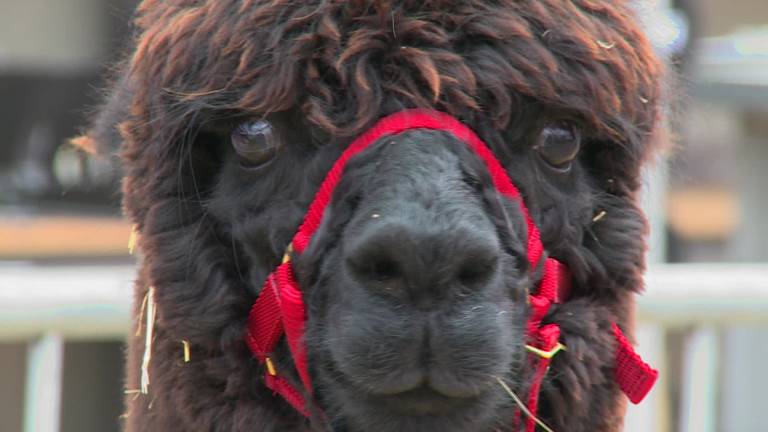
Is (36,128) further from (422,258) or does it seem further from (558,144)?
(422,258)

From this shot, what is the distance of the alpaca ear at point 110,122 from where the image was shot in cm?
235

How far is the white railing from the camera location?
2912 mm

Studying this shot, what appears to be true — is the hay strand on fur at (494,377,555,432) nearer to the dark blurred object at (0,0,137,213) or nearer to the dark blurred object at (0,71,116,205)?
the dark blurred object at (0,0,137,213)

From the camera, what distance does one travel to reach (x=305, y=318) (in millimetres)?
1974

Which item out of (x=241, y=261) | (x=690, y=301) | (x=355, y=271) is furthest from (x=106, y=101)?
(x=690, y=301)

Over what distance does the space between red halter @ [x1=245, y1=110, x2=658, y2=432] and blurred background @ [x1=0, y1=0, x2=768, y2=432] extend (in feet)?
1.90

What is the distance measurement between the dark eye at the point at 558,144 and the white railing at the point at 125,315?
1080mm

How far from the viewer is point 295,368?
2.03 meters

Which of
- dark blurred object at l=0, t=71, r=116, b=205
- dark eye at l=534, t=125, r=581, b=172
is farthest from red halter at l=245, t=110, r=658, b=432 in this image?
dark blurred object at l=0, t=71, r=116, b=205

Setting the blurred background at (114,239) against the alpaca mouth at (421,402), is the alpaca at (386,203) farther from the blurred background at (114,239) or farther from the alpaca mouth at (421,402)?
the blurred background at (114,239)

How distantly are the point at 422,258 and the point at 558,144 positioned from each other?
47cm

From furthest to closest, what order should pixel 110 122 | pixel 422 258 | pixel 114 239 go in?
1. pixel 114 239
2. pixel 110 122
3. pixel 422 258

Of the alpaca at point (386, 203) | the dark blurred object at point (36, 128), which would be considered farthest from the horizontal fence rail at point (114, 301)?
the dark blurred object at point (36, 128)

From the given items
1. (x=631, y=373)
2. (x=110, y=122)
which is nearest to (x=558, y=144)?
(x=631, y=373)
